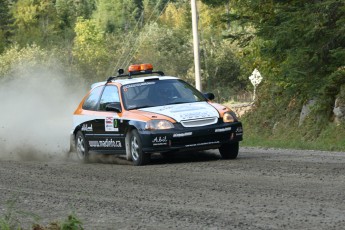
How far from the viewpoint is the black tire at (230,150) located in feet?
55.3

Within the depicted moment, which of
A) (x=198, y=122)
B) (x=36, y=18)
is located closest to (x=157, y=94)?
(x=198, y=122)

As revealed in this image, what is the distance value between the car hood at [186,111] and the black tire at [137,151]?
529 mm

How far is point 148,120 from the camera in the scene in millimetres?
16422

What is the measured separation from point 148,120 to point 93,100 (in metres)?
2.84

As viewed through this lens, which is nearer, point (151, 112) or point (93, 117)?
point (151, 112)

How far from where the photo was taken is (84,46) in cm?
12838

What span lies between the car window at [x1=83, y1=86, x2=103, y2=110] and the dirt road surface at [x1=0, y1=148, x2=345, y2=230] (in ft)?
7.45

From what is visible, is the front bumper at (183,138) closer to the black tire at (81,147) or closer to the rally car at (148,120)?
the rally car at (148,120)

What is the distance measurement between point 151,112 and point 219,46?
82881 mm

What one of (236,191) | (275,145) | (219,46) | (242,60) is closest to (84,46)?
(219,46)

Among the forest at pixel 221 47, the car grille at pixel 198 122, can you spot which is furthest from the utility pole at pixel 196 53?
the car grille at pixel 198 122

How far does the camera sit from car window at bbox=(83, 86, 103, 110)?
18.8 metres

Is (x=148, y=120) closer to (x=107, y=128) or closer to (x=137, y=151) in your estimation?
(x=137, y=151)

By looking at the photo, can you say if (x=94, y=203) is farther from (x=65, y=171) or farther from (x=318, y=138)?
(x=318, y=138)
